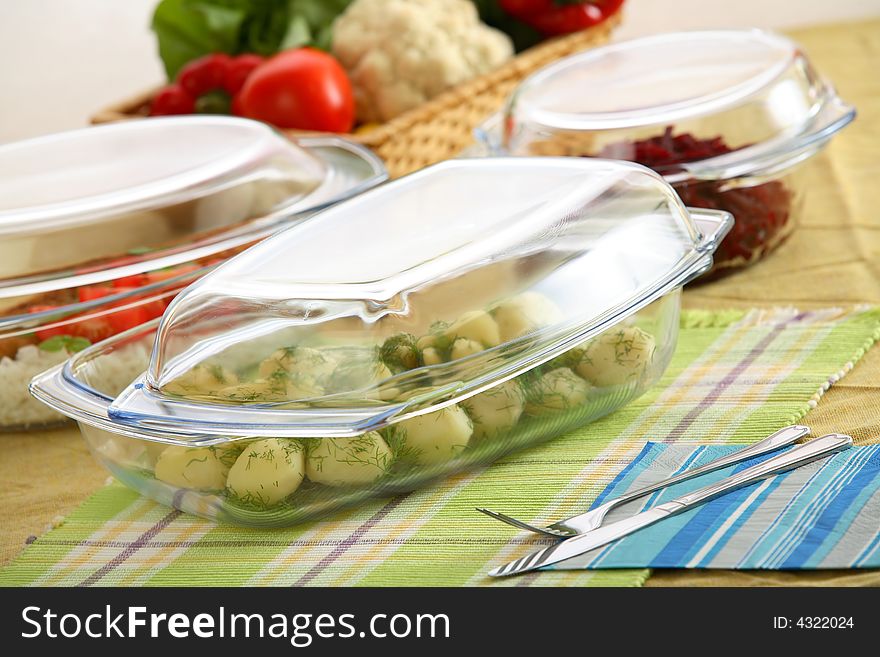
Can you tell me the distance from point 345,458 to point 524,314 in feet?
0.54

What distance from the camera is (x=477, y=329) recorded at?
2.46 feet

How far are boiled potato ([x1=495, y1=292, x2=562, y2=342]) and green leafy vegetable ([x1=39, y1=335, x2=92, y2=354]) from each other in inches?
17.6

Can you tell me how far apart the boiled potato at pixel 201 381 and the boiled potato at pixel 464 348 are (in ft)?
0.51

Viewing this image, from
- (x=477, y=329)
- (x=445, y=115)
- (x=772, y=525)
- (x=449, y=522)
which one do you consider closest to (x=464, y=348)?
(x=477, y=329)

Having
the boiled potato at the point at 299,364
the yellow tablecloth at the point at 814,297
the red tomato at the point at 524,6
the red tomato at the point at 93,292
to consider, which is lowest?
the yellow tablecloth at the point at 814,297

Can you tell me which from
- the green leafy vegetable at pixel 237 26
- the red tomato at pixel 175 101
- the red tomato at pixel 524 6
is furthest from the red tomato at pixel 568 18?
the red tomato at pixel 175 101

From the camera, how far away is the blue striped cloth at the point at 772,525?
0.67 m

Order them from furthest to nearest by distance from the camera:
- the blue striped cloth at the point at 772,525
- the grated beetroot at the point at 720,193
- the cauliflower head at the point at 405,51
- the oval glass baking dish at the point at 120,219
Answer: the cauliflower head at the point at 405,51 → the grated beetroot at the point at 720,193 → the oval glass baking dish at the point at 120,219 → the blue striped cloth at the point at 772,525

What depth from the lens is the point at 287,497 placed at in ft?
2.49

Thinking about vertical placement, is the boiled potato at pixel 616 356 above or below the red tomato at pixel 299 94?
below

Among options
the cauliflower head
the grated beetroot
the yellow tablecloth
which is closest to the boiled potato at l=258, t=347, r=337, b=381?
the yellow tablecloth

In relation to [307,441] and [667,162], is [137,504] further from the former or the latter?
[667,162]

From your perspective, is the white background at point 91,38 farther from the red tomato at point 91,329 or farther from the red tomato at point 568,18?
the red tomato at point 91,329

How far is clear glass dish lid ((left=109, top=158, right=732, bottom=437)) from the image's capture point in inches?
28.3
